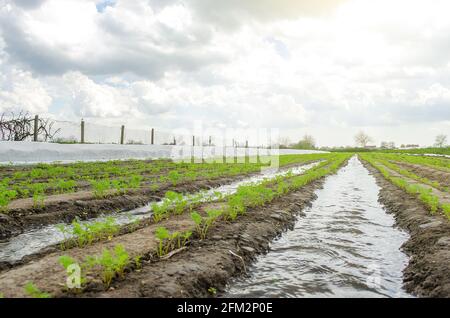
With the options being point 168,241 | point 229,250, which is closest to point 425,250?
point 229,250

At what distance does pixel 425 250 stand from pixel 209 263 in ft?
11.2

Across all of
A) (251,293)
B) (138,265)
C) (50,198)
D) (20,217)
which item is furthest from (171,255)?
(50,198)

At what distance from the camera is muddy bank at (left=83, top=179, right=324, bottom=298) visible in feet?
12.7

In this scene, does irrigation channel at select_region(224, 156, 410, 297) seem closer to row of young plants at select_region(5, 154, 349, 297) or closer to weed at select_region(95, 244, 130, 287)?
row of young plants at select_region(5, 154, 349, 297)

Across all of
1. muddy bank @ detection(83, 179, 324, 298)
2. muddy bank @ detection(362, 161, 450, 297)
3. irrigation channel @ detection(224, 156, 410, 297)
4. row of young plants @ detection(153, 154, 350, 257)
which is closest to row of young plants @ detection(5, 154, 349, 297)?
row of young plants @ detection(153, 154, 350, 257)

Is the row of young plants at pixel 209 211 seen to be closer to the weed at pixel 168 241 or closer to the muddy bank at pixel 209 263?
the weed at pixel 168 241

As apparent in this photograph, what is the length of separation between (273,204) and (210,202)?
162cm

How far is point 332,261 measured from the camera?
5371 millimetres

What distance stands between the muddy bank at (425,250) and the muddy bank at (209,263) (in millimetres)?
2208

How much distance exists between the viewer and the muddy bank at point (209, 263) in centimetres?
387

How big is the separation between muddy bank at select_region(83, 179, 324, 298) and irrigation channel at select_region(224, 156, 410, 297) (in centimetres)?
19

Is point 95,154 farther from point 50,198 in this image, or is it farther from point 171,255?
point 171,255

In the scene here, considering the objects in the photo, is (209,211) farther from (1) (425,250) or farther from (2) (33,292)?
(1) (425,250)

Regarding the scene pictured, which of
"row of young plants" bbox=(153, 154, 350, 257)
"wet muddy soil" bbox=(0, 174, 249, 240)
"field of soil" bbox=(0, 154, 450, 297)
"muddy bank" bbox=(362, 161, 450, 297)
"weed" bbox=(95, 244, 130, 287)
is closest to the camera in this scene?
"weed" bbox=(95, 244, 130, 287)
